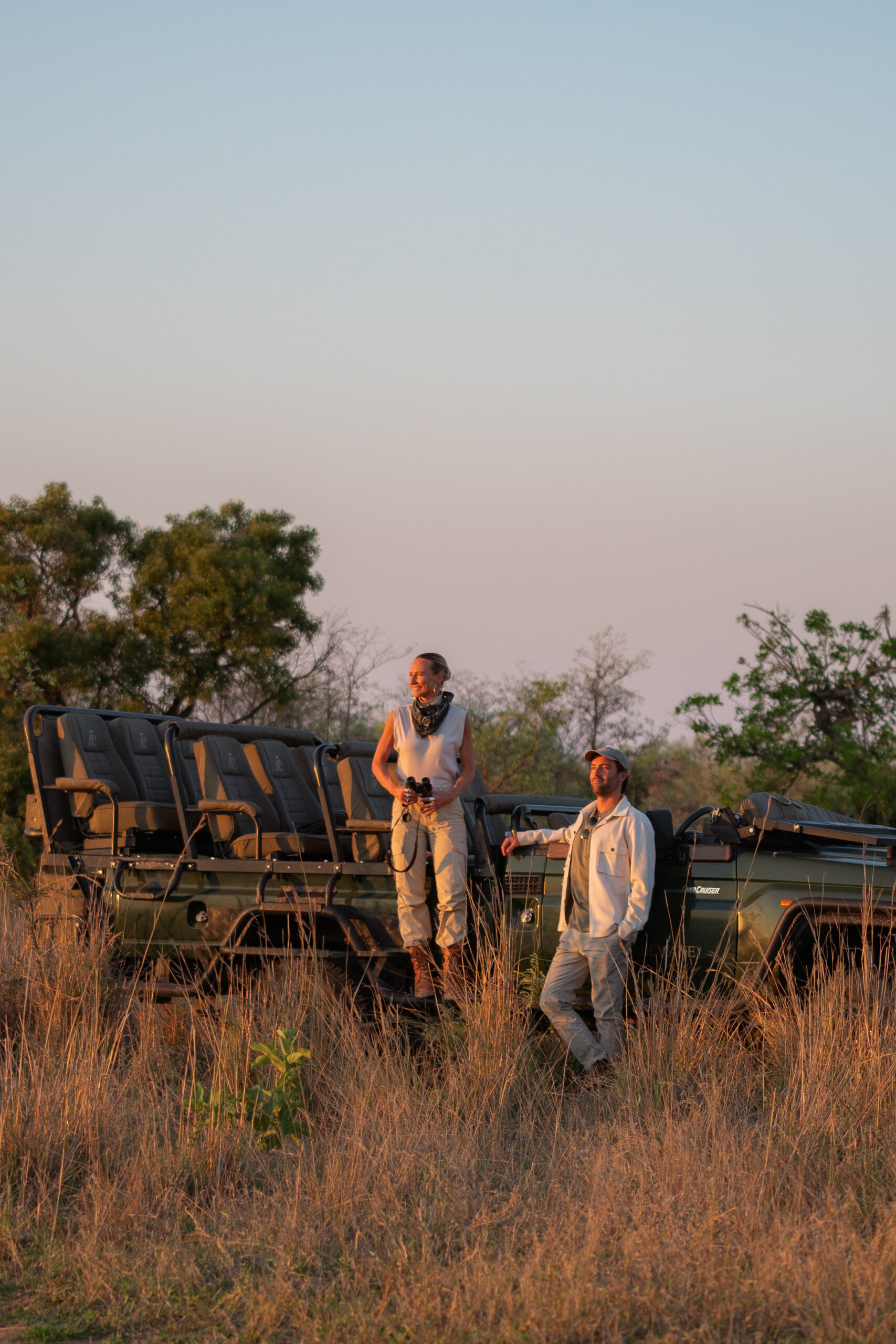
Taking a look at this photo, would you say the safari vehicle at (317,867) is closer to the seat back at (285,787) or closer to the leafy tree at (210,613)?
the seat back at (285,787)

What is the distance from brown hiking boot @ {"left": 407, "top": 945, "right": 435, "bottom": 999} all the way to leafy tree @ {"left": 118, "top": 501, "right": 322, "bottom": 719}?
15.0 meters

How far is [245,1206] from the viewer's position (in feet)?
16.7

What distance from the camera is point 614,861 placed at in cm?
676

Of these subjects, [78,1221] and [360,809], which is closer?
[78,1221]

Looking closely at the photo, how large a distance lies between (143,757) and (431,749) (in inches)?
116

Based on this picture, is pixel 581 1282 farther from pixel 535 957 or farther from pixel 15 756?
pixel 15 756

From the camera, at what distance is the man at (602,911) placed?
666 centimetres

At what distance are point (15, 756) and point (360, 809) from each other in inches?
491

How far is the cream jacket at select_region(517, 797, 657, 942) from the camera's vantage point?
6.63 metres

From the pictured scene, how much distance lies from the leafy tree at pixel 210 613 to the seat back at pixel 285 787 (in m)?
12.7

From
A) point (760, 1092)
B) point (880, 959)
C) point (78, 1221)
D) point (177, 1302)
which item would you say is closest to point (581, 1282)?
point (177, 1302)

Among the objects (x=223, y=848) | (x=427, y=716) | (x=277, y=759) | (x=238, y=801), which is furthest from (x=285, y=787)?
(x=427, y=716)

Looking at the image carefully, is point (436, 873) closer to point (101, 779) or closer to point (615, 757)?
point (615, 757)

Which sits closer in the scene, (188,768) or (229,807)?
(229,807)
